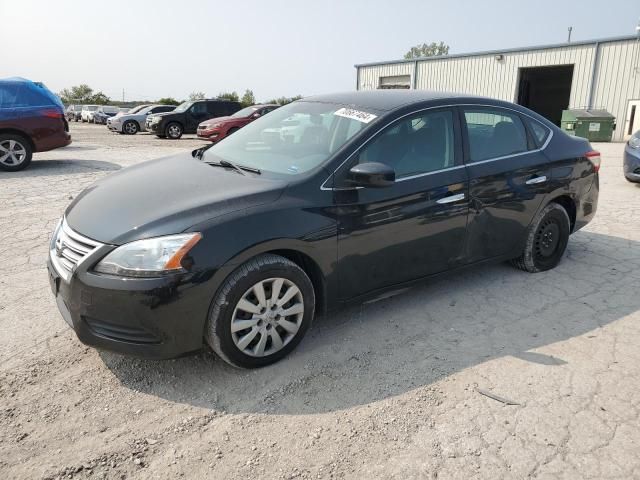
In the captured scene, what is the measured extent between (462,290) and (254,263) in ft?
7.05

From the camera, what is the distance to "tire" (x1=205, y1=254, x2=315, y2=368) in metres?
2.75

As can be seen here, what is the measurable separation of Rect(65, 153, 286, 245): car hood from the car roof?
108 cm

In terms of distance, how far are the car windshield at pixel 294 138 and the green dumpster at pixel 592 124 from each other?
19809mm

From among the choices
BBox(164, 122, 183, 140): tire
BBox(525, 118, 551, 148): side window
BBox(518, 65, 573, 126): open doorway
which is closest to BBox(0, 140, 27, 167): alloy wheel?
BBox(525, 118, 551, 148): side window

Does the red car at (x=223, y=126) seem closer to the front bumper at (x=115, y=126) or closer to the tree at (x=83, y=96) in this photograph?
the front bumper at (x=115, y=126)

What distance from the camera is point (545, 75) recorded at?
97.7 feet

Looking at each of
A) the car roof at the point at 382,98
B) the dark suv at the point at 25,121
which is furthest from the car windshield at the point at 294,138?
the dark suv at the point at 25,121

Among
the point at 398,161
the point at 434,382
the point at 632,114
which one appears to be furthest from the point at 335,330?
the point at 632,114

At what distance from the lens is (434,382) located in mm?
2906

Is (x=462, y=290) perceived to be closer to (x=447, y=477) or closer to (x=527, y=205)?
(x=527, y=205)

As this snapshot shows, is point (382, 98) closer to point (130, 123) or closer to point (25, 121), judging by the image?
point (25, 121)

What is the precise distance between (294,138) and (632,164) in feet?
25.3

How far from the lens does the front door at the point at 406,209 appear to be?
3227mm

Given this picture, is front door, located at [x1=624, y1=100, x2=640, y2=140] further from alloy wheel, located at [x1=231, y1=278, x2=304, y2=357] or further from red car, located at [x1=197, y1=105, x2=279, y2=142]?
alloy wheel, located at [x1=231, y1=278, x2=304, y2=357]
